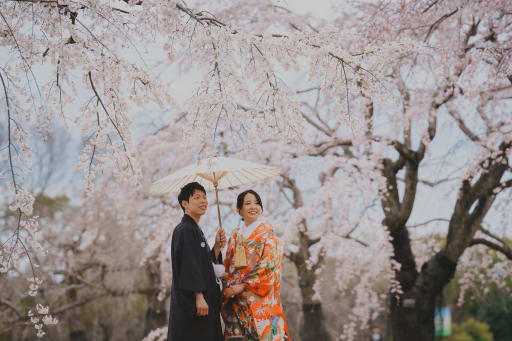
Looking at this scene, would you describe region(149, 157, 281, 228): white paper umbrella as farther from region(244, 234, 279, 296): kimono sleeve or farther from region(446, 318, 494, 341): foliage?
region(446, 318, 494, 341): foliage

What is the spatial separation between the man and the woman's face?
0.28 m

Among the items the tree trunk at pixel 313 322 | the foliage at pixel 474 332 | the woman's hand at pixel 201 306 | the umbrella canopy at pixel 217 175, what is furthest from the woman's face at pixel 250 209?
the foliage at pixel 474 332

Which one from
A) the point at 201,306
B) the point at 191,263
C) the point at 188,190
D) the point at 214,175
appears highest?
the point at 214,175

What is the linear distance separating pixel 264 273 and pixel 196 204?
62cm

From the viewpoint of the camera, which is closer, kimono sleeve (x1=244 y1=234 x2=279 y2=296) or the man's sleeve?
kimono sleeve (x1=244 y1=234 x2=279 y2=296)

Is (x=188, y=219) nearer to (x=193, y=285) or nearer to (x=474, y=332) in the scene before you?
(x=193, y=285)

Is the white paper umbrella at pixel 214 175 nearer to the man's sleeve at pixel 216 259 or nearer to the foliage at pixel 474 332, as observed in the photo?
the man's sleeve at pixel 216 259

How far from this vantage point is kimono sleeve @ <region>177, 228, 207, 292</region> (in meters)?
2.71

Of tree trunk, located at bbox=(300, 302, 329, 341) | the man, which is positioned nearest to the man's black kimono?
the man

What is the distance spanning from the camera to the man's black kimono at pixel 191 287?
274 cm

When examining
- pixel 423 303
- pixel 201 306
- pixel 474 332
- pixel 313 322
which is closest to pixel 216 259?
pixel 201 306

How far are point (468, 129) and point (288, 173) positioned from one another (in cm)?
279

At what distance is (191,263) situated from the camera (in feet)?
9.05

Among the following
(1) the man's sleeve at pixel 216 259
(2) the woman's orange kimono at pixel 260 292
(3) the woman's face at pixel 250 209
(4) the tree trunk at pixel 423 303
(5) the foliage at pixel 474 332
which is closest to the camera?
(2) the woman's orange kimono at pixel 260 292
